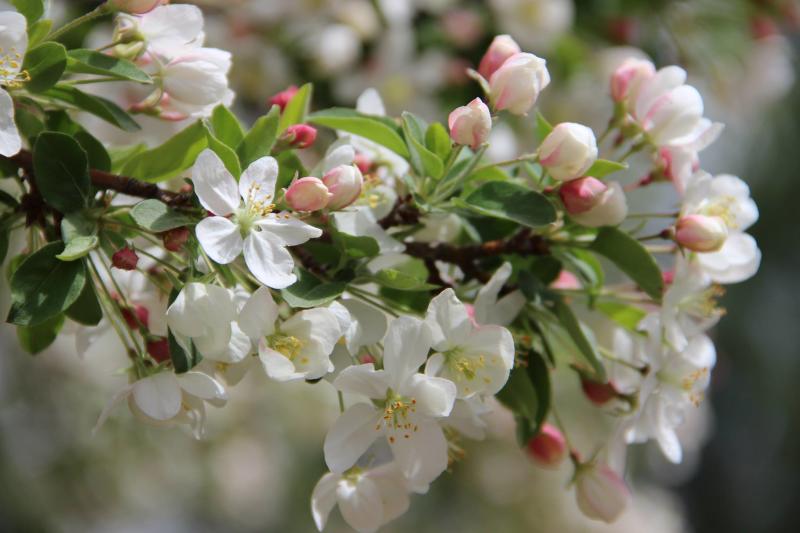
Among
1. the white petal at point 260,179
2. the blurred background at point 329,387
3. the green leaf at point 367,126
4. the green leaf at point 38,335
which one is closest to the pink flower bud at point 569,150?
the green leaf at point 367,126

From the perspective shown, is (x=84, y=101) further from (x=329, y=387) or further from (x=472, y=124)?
(x=329, y=387)

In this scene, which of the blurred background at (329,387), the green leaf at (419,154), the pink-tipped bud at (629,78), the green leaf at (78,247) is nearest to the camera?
the green leaf at (78,247)

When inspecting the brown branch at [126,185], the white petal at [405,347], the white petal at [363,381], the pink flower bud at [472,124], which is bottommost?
the white petal at [363,381]

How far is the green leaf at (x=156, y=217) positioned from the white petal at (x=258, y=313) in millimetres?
81

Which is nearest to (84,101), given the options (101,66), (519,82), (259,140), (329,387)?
(101,66)

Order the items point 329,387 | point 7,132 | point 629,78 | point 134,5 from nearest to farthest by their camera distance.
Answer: point 7,132
point 134,5
point 629,78
point 329,387

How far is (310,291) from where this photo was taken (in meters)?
0.74

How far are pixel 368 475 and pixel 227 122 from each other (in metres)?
0.34

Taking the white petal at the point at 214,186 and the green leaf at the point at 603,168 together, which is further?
the green leaf at the point at 603,168

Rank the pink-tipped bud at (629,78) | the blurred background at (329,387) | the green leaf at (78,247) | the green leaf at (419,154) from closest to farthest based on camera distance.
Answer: the green leaf at (78,247) → the green leaf at (419,154) → the pink-tipped bud at (629,78) → the blurred background at (329,387)

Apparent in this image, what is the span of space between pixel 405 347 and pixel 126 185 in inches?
10.3

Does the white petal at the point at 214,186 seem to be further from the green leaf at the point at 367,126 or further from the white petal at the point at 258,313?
the green leaf at the point at 367,126

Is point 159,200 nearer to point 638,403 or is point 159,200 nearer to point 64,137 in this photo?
point 64,137

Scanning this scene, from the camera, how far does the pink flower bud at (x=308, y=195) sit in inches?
28.0
